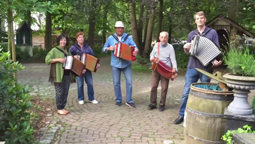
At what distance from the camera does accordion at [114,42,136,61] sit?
6.11m

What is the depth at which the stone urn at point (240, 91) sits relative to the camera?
3219mm

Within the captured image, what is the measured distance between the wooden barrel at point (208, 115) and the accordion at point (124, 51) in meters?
2.64

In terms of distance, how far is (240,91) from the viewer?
11.0 feet

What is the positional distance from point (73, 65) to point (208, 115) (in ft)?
10.5

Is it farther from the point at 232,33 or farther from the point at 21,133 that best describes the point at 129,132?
the point at 232,33

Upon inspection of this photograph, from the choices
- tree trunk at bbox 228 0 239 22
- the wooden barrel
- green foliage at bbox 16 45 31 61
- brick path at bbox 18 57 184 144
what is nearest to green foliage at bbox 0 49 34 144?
brick path at bbox 18 57 184 144

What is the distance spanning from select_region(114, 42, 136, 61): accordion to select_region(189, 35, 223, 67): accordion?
1942mm

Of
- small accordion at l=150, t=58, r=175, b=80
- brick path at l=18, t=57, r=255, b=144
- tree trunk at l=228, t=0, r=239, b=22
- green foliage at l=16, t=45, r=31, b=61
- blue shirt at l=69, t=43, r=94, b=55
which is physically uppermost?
tree trunk at l=228, t=0, r=239, b=22

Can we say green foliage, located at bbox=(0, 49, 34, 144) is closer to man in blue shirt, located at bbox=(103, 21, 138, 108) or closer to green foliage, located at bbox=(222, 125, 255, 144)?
green foliage, located at bbox=(222, 125, 255, 144)

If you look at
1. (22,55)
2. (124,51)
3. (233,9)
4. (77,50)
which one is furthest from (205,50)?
(22,55)

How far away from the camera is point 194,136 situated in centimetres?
378

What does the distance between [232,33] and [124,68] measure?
9.49 m

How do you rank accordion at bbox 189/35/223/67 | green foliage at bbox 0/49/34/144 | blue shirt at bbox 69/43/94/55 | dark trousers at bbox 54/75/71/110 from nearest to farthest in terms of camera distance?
green foliage at bbox 0/49/34/144
accordion at bbox 189/35/223/67
dark trousers at bbox 54/75/71/110
blue shirt at bbox 69/43/94/55

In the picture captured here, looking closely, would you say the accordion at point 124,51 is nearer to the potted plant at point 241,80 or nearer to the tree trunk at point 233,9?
the potted plant at point 241,80
